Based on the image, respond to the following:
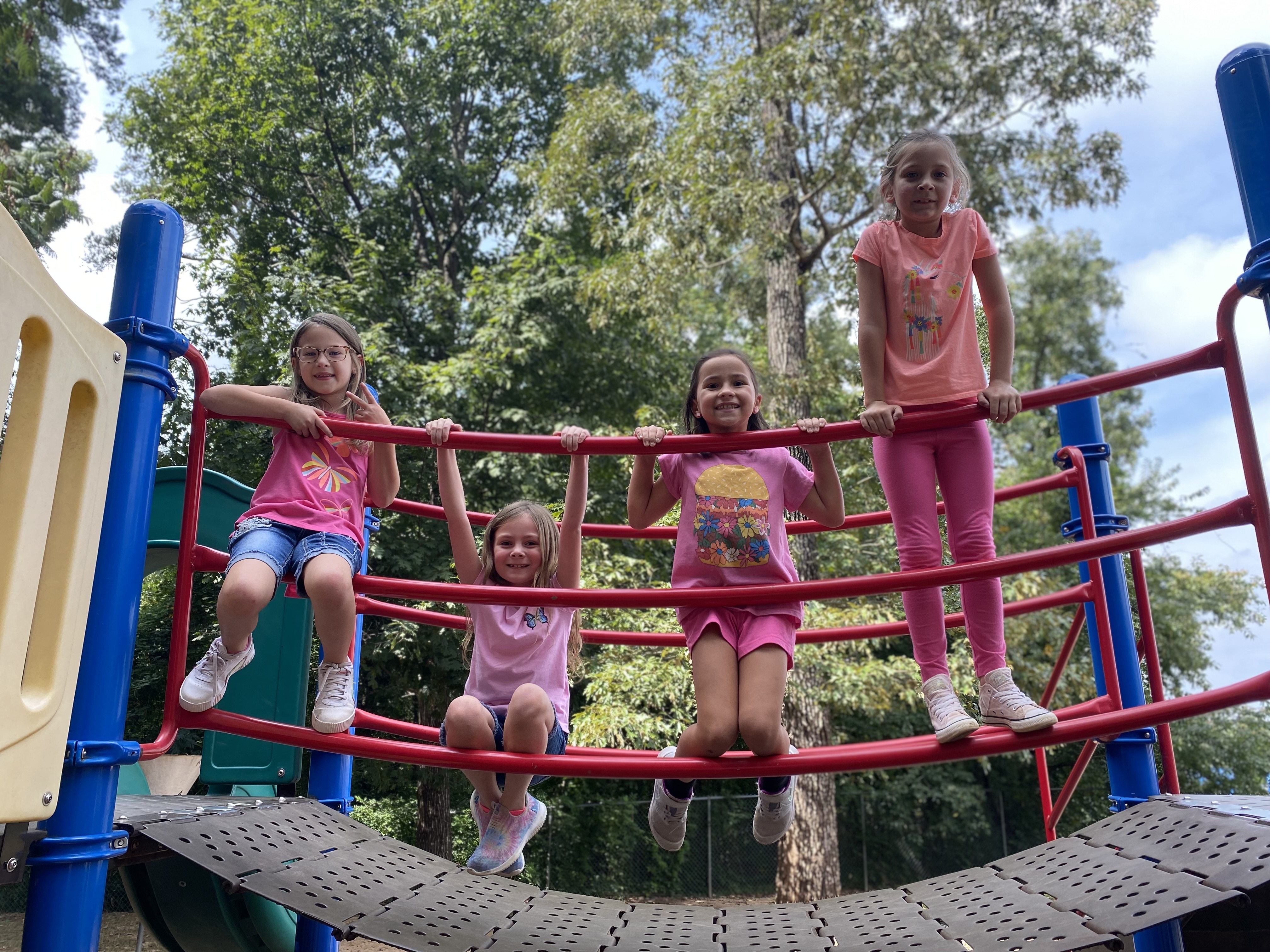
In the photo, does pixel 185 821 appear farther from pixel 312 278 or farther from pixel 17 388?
pixel 312 278

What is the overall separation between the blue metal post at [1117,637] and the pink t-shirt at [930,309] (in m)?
0.25

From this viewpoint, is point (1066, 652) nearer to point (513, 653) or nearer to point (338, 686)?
point (513, 653)

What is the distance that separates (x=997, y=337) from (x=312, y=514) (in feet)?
5.08

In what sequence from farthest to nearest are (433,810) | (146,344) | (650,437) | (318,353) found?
(433,810)
(318,353)
(650,437)
(146,344)

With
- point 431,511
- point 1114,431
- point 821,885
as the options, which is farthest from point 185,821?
point 1114,431

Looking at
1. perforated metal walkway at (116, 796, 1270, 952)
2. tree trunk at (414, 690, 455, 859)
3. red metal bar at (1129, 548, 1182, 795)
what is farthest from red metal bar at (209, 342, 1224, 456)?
tree trunk at (414, 690, 455, 859)

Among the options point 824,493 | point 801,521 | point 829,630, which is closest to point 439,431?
point 824,493

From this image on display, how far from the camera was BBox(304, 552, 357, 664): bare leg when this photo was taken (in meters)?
1.89

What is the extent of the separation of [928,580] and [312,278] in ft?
30.0

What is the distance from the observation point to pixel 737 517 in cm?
205

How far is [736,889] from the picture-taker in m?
11.1

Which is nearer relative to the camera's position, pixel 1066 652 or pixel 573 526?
pixel 573 526

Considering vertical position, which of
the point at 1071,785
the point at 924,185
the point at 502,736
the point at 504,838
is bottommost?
the point at 504,838

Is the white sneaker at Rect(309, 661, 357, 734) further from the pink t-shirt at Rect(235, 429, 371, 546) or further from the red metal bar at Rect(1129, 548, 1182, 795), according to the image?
the red metal bar at Rect(1129, 548, 1182, 795)
